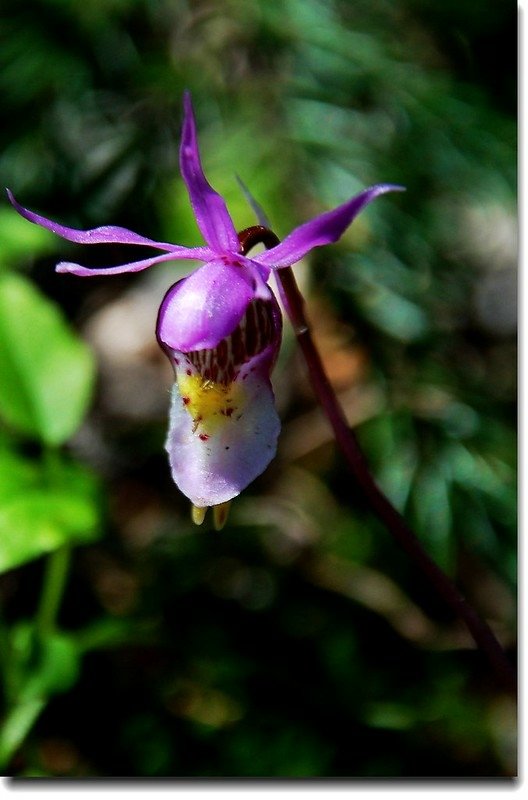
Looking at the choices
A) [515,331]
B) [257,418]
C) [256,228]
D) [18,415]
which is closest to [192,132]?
[256,228]

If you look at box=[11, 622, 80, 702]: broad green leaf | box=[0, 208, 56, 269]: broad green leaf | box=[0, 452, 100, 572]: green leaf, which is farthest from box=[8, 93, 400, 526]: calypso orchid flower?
box=[0, 208, 56, 269]: broad green leaf

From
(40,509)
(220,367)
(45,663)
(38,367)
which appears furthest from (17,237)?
(220,367)

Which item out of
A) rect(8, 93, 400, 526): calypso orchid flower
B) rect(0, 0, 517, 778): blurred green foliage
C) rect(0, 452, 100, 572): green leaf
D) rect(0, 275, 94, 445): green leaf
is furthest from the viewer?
rect(0, 0, 517, 778): blurred green foliage

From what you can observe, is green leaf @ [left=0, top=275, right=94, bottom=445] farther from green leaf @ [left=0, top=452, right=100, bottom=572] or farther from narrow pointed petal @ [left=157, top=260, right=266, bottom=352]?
narrow pointed petal @ [left=157, top=260, right=266, bottom=352]

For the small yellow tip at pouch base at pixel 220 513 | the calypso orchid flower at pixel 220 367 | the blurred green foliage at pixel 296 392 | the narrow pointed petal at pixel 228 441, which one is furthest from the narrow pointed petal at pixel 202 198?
the blurred green foliage at pixel 296 392

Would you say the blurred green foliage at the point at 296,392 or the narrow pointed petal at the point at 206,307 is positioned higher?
the narrow pointed petal at the point at 206,307

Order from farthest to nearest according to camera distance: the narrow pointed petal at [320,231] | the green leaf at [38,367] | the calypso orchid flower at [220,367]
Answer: the green leaf at [38,367], the calypso orchid flower at [220,367], the narrow pointed petal at [320,231]

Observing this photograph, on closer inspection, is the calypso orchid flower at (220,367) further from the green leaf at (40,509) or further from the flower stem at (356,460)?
the green leaf at (40,509)
